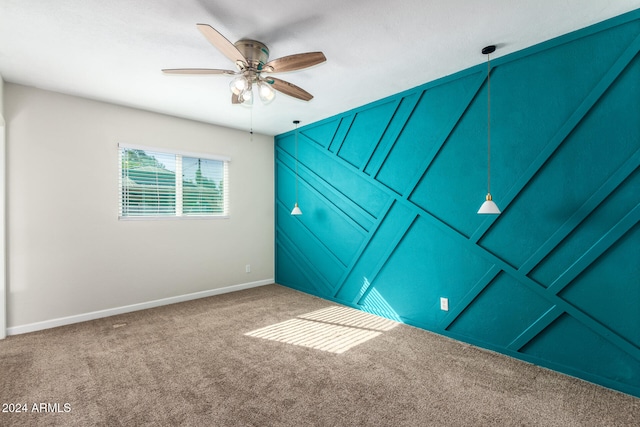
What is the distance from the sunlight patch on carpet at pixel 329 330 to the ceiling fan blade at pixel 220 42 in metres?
2.48

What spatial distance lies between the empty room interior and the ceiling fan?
0.06 ft

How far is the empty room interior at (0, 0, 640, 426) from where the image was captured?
2.03 m

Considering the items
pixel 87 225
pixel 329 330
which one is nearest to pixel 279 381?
pixel 329 330

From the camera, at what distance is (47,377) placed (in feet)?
7.41

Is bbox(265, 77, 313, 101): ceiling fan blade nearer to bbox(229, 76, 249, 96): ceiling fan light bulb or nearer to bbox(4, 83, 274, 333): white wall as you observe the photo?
bbox(229, 76, 249, 96): ceiling fan light bulb

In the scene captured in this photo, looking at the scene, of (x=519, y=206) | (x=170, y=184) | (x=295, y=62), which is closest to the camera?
(x=295, y=62)

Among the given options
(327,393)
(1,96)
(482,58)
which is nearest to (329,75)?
(482,58)

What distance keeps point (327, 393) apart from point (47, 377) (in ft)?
6.96

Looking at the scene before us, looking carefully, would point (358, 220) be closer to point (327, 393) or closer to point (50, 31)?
point (327, 393)

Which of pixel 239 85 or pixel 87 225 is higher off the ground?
pixel 239 85

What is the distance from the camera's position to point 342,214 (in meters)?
4.07

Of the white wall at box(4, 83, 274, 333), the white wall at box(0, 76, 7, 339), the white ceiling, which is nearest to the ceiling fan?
the white ceiling

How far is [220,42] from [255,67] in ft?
1.49

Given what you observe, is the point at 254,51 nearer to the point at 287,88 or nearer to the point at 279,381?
the point at 287,88
